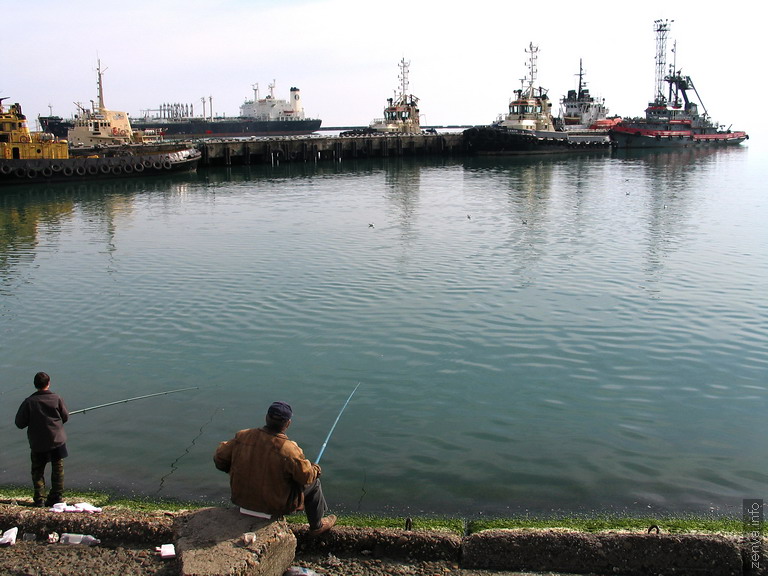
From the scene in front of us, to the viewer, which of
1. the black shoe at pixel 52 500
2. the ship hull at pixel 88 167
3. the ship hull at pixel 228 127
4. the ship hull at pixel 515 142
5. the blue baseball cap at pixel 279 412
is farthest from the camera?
the ship hull at pixel 228 127

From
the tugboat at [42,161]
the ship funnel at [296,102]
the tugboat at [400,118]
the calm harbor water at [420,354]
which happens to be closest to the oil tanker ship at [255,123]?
the ship funnel at [296,102]

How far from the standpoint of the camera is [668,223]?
2769 cm

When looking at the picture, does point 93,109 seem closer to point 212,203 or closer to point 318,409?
point 212,203

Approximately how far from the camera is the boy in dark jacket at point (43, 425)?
646cm

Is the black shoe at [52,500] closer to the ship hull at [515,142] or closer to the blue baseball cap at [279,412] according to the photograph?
the blue baseball cap at [279,412]

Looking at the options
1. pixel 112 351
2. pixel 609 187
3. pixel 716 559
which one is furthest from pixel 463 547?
pixel 609 187

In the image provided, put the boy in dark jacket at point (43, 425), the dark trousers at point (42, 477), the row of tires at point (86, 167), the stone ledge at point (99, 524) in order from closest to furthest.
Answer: the stone ledge at point (99, 524)
the boy in dark jacket at point (43, 425)
the dark trousers at point (42, 477)
the row of tires at point (86, 167)

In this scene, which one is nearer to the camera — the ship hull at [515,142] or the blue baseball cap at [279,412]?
the blue baseball cap at [279,412]

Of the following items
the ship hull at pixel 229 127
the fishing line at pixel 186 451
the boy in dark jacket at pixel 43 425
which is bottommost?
the fishing line at pixel 186 451

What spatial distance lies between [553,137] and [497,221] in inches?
2114

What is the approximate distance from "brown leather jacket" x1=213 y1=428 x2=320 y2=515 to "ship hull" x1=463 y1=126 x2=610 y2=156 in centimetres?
7374

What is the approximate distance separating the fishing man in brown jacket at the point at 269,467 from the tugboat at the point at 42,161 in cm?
4507

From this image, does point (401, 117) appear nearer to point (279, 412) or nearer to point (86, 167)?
point (86, 167)

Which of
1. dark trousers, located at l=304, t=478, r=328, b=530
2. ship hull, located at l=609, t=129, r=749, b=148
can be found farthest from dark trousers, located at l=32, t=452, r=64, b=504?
ship hull, located at l=609, t=129, r=749, b=148
